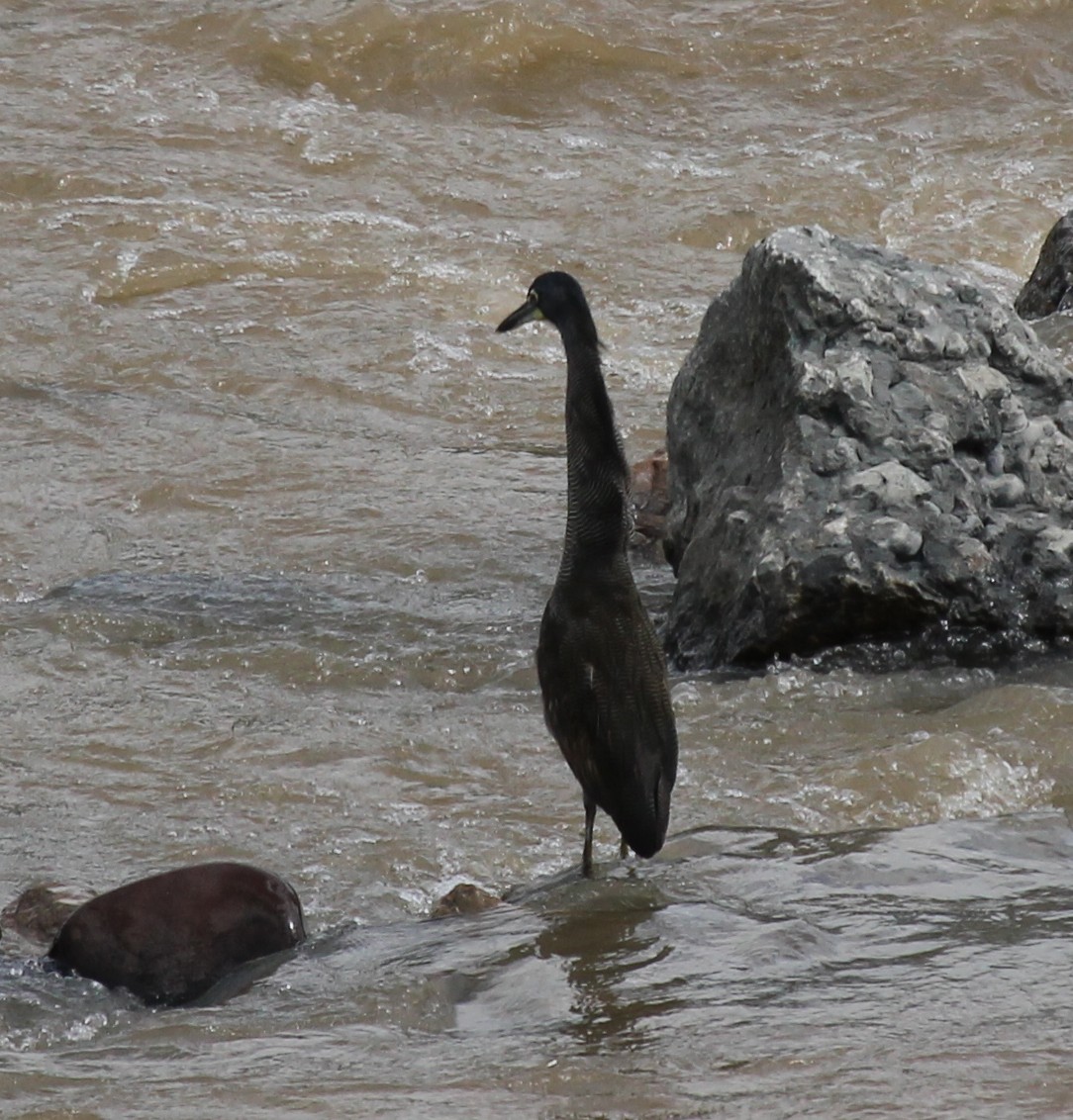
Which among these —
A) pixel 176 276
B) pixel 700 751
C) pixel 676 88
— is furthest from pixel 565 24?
pixel 700 751

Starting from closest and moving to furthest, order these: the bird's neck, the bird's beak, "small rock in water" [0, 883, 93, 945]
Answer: "small rock in water" [0, 883, 93, 945], the bird's neck, the bird's beak

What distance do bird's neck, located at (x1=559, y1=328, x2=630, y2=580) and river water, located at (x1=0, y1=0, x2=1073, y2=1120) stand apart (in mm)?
805

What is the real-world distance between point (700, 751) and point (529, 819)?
63cm

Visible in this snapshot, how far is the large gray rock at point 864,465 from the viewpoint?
636 cm

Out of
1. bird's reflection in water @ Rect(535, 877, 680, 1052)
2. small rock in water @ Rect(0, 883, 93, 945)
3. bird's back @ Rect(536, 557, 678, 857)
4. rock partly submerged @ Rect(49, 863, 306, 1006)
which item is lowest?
small rock in water @ Rect(0, 883, 93, 945)

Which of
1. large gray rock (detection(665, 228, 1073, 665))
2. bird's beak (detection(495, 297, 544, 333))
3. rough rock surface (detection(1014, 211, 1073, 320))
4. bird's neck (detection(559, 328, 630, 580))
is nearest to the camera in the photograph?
bird's neck (detection(559, 328, 630, 580))

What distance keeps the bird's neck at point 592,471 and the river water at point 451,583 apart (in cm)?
81

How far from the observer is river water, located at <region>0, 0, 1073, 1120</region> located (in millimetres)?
3840

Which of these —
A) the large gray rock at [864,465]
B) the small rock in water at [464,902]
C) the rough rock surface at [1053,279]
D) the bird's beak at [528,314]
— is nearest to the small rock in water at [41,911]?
the small rock in water at [464,902]

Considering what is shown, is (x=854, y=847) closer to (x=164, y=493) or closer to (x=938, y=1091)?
(x=938, y=1091)

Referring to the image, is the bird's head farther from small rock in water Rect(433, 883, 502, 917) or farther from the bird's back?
small rock in water Rect(433, 883, 502, 917)

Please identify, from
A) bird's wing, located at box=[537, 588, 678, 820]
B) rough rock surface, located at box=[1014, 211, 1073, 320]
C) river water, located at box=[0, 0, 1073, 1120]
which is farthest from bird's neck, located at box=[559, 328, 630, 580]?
rough rock surface, located at box=[1014, 211, 1073, 320]

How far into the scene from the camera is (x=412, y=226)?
12.7 m

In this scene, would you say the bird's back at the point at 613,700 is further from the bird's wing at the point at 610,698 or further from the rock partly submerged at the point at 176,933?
the rock partly submerged at the point at 176,933
